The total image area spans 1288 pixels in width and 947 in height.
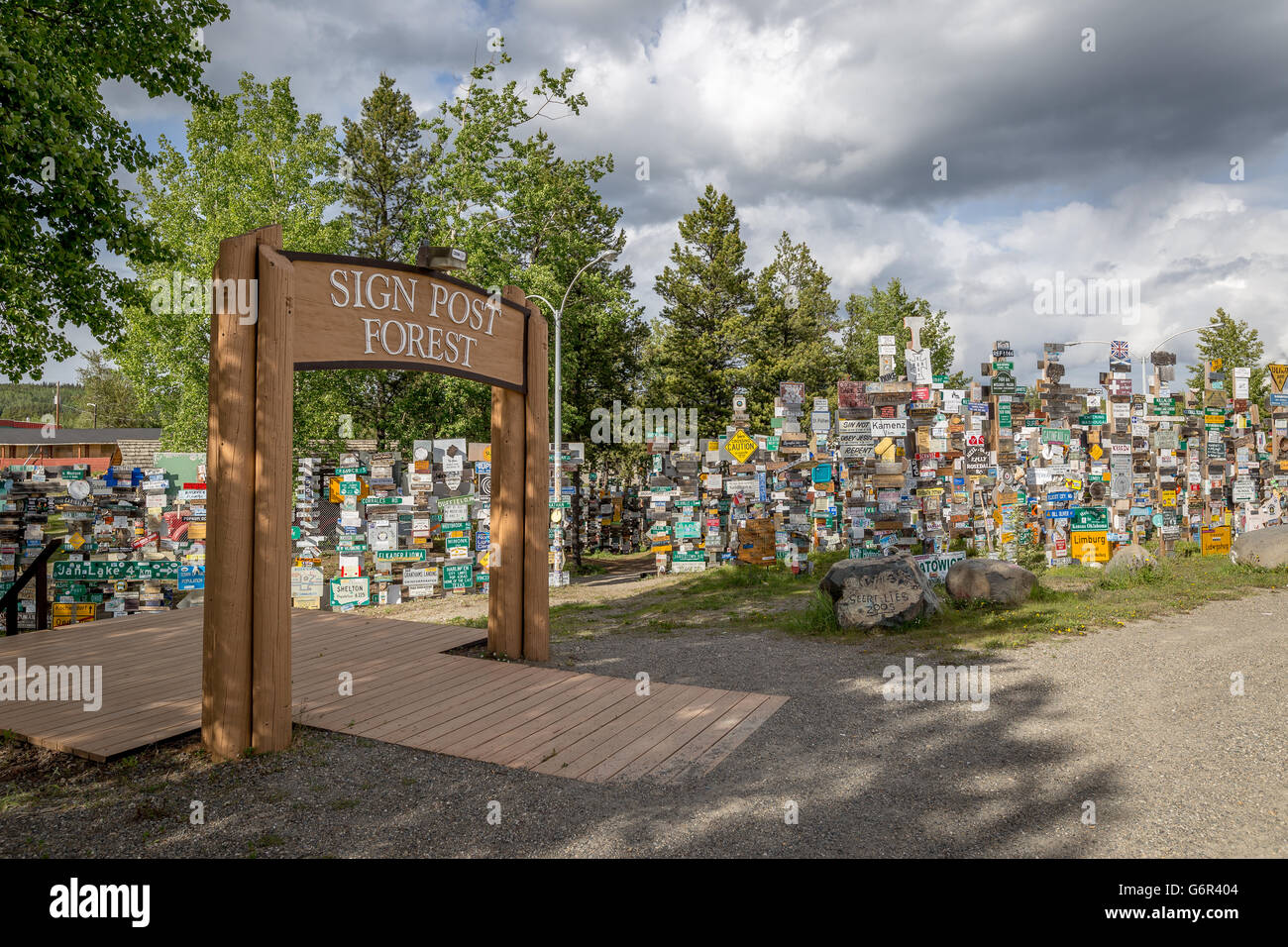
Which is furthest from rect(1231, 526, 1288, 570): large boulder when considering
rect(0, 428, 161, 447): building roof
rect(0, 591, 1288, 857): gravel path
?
rect(0, 428, 161, 447): building roof

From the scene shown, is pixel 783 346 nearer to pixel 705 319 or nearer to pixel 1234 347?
pixel 705 319

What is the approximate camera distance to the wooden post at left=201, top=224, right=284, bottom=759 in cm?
486

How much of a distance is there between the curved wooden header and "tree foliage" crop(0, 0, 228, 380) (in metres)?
4.36

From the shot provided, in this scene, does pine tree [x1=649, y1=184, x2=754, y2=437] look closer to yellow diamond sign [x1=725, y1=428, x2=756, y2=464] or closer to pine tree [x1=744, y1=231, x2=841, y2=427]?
pine tree [x1=744, y1=231, x2=841, y2=427]

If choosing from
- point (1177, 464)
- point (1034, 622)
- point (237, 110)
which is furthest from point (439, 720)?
point (237, 110)

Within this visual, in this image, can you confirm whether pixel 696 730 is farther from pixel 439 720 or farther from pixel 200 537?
pixel 200 537

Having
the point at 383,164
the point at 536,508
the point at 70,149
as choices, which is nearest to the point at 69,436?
the point at 383,164

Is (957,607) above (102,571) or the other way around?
the other way around

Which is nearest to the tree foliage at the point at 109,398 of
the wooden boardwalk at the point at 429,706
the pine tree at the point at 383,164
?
the pine tree at the point at 383,164

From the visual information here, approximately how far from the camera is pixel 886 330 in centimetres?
4181

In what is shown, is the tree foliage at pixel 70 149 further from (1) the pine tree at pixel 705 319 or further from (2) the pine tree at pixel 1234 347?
(2) the pine tree at pixel 1234 347

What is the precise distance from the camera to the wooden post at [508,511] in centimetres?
750

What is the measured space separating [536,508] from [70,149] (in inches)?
257

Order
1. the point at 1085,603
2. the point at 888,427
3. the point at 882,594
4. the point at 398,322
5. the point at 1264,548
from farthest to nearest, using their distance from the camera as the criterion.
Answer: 1. the point at 1264,548
2. the point at 888,427
3. the point at 1085,603
4. the point at 882,594
5. the point at 398,322
